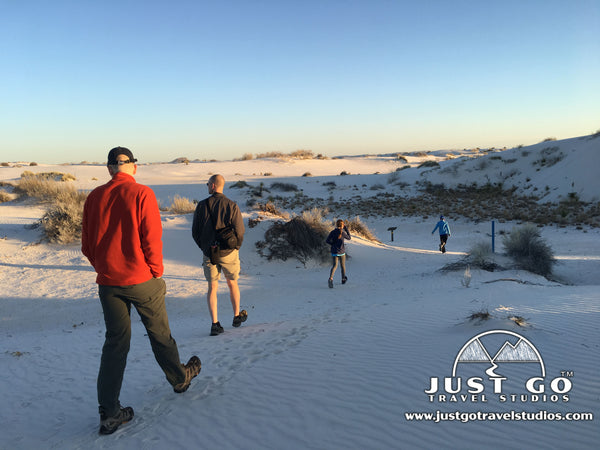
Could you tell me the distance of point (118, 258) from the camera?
308 cm

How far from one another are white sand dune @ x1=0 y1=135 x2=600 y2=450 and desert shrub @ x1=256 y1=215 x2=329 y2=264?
58.8 inches

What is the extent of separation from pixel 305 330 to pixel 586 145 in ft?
112

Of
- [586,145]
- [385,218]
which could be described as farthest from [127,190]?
[586,145]

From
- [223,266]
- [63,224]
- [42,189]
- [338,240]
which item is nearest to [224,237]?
[223,266]

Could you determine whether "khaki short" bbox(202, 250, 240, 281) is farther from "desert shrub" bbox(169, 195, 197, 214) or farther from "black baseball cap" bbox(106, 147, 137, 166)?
"desert shrub" bbox(169, 195, 197, 214)

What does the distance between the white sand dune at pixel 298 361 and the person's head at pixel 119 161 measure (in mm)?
2111

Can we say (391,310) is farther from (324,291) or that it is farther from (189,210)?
(189,210)

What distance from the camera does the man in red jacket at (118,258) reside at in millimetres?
3080

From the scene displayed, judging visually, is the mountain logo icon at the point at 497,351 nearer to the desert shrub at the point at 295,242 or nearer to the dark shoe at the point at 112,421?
the dark shoe at the point at 112,421

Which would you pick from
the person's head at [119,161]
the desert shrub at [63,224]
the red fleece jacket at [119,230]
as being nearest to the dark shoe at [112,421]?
the red fleece jacket at [119,230]

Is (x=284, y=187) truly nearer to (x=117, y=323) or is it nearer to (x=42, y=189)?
(x=42, y=189)

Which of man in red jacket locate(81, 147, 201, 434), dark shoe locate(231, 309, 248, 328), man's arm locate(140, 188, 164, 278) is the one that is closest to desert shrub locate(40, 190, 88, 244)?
dark shoe locate(231, 309, 248, 328)

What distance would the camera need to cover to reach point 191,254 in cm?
1178

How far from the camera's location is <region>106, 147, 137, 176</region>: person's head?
3217 millimetres
